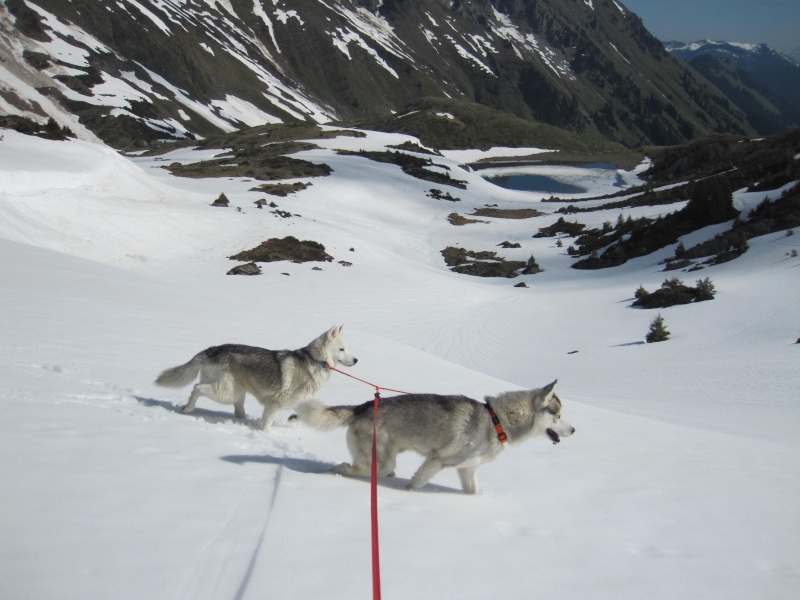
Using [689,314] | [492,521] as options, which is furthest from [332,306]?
Result: [492,521]

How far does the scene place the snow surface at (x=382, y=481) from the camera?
3.56 metres

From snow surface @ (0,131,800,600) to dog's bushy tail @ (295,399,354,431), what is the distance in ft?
1.50

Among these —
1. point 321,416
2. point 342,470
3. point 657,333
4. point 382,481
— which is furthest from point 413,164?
point 342,470

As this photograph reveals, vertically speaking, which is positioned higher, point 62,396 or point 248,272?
point 248,272

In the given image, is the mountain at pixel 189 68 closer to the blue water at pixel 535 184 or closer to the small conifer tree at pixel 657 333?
the blue water at pixel 535 184

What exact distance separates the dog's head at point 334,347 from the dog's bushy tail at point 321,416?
4.62 ft

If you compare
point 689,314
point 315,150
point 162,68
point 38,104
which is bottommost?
point 689,314

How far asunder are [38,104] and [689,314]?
3213 inches

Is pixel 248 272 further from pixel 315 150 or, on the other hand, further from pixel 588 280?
pixel 315 150

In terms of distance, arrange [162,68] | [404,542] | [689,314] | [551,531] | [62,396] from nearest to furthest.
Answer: [404,542]
[551,531]
[62,396]
[689,314]
[162,68]

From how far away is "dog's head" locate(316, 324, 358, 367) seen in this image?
6996 millimetres

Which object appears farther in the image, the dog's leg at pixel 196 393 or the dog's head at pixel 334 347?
the dog's head at pixel 334 347

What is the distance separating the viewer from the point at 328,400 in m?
8.50

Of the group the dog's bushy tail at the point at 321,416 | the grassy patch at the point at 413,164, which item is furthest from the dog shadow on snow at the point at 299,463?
the grassy patch at the point at 413,164
